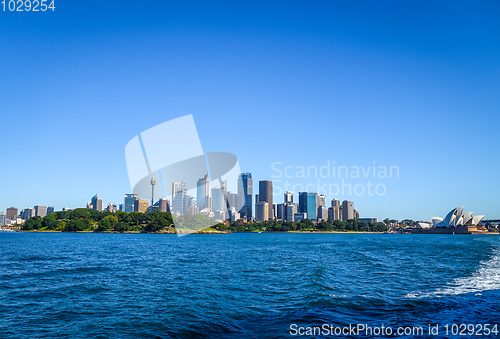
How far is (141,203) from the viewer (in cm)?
18712

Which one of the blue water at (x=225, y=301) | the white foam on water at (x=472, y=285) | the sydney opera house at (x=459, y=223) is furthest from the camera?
the sydney opera house at (x=459, y=223)

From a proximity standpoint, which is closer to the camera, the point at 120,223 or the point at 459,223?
the point at 120,223

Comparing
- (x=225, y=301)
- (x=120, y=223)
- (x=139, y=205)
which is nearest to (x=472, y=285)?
(x=225, y=301)

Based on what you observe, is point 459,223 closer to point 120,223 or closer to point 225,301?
point 120,223

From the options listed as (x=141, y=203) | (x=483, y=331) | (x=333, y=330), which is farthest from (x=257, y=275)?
(x=141, y=203)

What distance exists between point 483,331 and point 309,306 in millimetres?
4869

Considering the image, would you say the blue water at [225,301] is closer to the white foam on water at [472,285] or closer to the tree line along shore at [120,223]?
the white foam on water at [472,285]

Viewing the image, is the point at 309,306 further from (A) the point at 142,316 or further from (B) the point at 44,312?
(B) the point at 44,312

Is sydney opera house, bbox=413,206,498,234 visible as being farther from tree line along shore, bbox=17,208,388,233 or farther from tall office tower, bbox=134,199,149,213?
tall office tower, bbox=134,199,149,213

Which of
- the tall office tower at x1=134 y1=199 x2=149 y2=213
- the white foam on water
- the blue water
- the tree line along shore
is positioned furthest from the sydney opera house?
the tall office tower at x1=134 y1=199 x2=149 y2=213

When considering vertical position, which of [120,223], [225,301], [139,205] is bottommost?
[120,223]

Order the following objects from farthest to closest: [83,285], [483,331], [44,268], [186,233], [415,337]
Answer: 1. [186,233]
2. [44,268]
3. [83,285]
4. [483,331]
5. [415,337]

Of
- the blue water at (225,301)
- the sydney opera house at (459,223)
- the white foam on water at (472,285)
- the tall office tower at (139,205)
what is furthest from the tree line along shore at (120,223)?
the sydney opera house at (459,223)

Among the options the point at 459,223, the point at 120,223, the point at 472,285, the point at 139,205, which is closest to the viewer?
the point at 472,285
